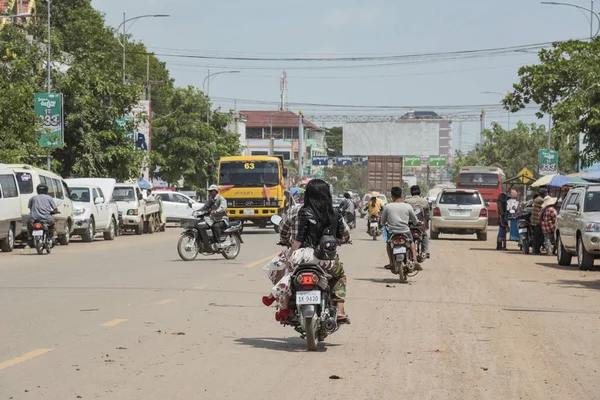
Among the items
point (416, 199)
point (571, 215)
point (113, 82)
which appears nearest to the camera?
point (571, 215)

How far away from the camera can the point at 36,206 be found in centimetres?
2688

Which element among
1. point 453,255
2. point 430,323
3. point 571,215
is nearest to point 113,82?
point 453,255

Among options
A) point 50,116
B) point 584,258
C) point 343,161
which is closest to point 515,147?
point 343,161

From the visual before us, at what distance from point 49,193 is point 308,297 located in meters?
22.2

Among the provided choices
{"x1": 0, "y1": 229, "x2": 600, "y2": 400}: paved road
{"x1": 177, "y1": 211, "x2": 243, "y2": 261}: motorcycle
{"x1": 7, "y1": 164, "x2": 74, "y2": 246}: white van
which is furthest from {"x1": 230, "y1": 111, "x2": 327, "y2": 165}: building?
{"x1": 0, "y1": 229, "x2": 600, "y2": 400}: paved road

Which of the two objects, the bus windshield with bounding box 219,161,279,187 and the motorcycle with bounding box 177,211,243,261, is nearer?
the motorcycle with bounding box 177,211,243,261

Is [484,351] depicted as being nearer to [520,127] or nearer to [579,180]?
[579,180]

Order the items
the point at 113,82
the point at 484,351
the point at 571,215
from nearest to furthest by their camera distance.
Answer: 1. the point at 484,351
2. the point at 571,215
3. the point at 113,82

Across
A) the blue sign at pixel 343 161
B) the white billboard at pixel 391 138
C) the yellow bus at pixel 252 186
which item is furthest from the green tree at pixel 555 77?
the blue sign at pixel 343 161

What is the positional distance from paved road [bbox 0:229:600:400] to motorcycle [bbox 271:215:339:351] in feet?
0.69

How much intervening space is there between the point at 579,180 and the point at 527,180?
516 inches

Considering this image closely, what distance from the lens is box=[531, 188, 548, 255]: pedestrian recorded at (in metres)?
28.8

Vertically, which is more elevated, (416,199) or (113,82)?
(113,82)

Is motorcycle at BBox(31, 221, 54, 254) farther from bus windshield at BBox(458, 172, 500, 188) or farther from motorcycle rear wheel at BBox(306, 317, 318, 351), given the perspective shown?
bus windshield at BBox(458, 172, 500, 188)
